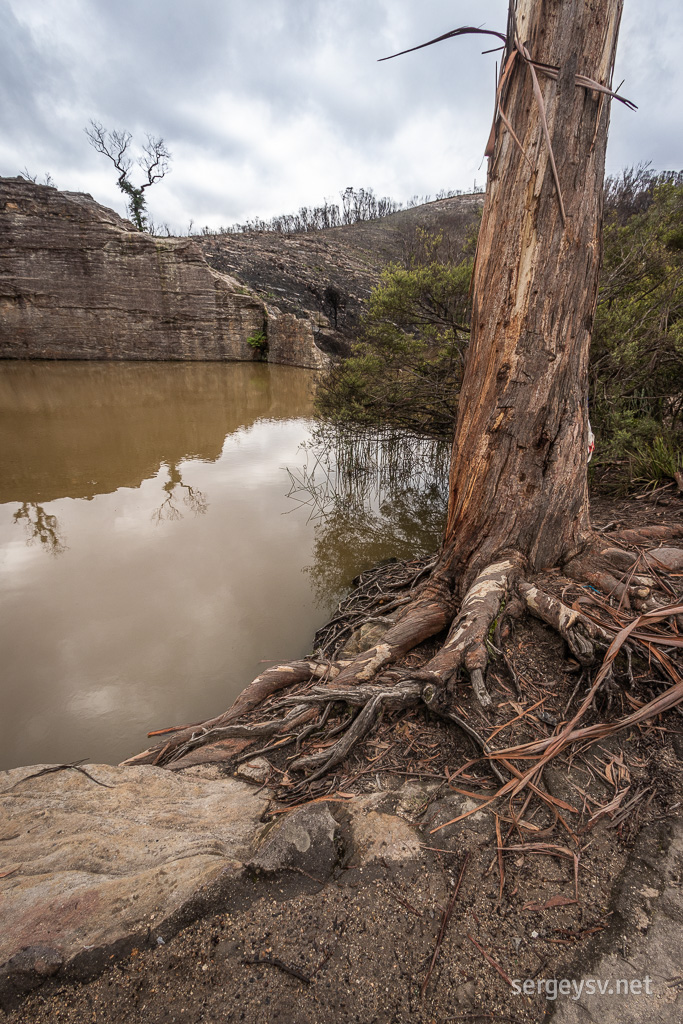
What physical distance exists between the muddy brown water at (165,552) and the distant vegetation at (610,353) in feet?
2.79

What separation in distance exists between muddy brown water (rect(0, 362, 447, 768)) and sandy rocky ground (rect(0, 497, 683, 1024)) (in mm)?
1306

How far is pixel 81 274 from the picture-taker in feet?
50.8

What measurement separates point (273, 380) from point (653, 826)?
14318 mm

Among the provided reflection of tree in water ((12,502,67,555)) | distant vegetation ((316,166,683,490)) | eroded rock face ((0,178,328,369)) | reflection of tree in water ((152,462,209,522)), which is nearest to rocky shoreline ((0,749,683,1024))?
reflection of tree in water ((12,502,67,555))

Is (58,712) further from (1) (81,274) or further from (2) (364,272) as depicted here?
(2) (364,272)

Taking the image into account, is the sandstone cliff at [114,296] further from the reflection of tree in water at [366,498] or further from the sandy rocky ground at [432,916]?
the sandy rocky ground at [432,916]

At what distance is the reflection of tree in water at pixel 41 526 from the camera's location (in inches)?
160

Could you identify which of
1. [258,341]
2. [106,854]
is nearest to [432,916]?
[106,854]

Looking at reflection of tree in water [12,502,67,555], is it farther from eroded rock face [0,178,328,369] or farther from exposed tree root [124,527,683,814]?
eroded rock face [0,178,328,369]

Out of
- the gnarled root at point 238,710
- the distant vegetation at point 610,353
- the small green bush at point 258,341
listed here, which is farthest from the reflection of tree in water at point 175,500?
the small green bush at point 258,341

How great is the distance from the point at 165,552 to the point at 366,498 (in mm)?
2600

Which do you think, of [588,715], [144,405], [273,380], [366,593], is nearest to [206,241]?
[273,380]

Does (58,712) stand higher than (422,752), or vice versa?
(422,752)

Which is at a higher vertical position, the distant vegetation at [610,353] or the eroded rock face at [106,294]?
the eroded rock face at [106,294]
